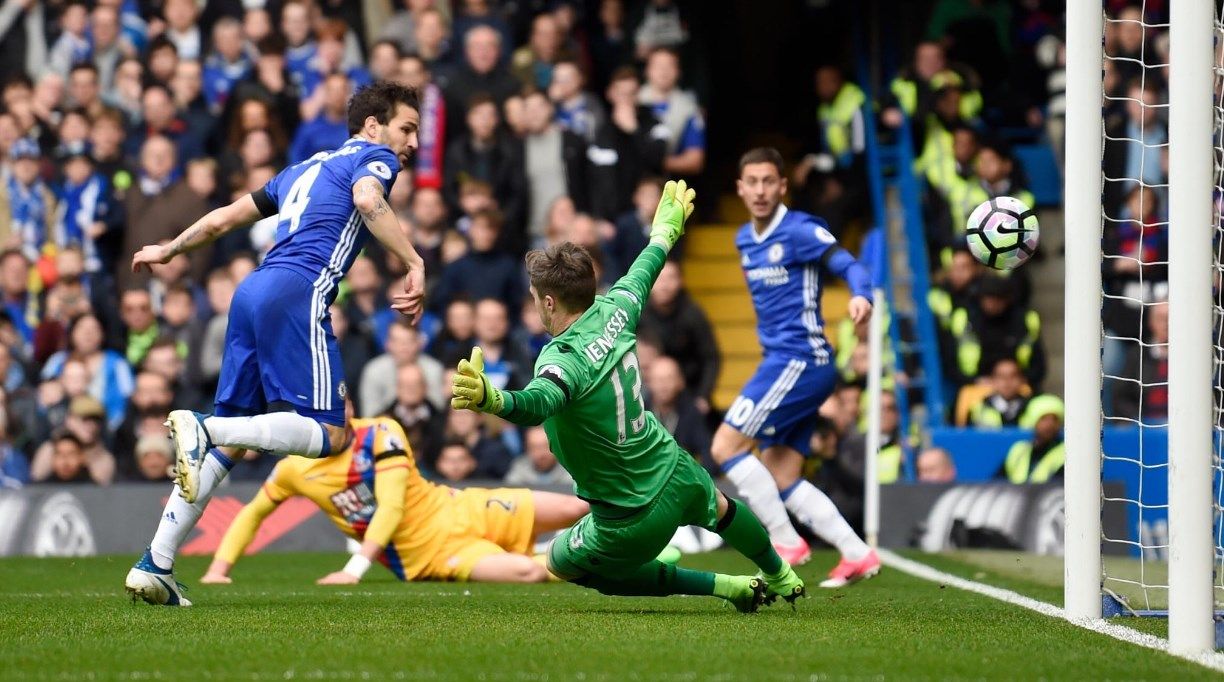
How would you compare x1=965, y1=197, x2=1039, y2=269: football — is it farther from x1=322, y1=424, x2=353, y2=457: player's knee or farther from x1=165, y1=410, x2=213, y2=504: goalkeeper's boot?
x1=165, y1=410, x2=213, y2=504: goalkeeper's boot

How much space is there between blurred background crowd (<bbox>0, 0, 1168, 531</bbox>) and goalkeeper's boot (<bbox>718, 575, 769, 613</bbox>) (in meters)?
6.27

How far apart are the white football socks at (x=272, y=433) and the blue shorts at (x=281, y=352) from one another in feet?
0.32

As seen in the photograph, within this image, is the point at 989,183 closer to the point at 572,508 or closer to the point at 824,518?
the point at 824,518

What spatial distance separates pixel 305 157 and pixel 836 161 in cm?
508

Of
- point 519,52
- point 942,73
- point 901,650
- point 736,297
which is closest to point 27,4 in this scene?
point 519,52

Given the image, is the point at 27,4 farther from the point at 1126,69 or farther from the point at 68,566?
the point at 1126,69

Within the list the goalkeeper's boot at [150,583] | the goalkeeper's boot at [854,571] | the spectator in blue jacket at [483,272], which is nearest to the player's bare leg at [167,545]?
the goalkeeper's boot at [150,583]

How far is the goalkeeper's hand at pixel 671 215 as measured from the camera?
24.7 ft

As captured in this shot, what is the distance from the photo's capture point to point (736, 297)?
17203 millimetres

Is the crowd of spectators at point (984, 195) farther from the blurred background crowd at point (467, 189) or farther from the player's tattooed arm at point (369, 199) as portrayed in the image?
the player's tattooed arm at point (369, 199)

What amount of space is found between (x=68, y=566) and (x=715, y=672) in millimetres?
7155

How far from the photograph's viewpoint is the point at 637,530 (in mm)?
7023

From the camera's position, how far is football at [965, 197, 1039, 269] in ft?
26.2

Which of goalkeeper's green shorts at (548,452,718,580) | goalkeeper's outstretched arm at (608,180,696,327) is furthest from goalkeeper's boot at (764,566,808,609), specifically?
goalkeeper's outstretched arm at (608,180,696,327)
